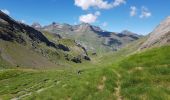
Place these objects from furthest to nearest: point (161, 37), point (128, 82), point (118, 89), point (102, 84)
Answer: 1. point (161, 37)
2. point (102, 84)
3. point (128, 82)
4. point (118, 89)

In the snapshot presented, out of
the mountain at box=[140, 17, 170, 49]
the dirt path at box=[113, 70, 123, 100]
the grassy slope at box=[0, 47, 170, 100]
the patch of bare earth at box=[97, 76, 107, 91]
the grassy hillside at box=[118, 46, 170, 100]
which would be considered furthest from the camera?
Answer: the mountain at box=[140, 17, 170, 49]

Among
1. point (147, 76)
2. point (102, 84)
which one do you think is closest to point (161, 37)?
point (147, 76)

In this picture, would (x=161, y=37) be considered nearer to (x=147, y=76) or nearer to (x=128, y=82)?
(x=147, y=76)

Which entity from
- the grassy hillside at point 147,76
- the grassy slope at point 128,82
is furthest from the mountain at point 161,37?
the grassy slope at point 128,82

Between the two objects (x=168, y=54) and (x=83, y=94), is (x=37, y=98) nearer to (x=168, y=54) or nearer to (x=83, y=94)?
(x=83, y=94)

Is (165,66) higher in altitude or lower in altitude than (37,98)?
higher

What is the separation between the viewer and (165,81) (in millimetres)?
20188

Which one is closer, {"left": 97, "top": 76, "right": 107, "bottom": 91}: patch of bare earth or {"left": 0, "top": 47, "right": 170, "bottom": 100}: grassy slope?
{"left": 0, "top": 47, "right": 170, "bottom": 100}: grassy slope

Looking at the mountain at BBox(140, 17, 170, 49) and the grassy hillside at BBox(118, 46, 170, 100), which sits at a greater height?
the mountain at BBox(140, 17, 170, 49)

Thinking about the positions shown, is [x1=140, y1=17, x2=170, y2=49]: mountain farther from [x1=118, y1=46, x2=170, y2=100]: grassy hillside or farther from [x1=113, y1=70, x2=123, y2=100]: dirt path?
[x1=113, y1=70, x2=123, y2=100]: dirt path

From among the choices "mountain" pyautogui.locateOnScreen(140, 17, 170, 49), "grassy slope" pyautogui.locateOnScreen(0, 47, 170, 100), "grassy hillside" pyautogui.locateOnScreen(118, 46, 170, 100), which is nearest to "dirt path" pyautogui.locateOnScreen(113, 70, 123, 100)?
"grassy slope" pyautogui.locateOnScreen(0, 47, 170, 100)

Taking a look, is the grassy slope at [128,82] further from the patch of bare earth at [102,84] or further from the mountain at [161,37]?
the mountain at [161,37]

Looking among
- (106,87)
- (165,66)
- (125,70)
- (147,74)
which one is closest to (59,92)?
(106,87)

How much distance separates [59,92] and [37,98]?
2188 mm
